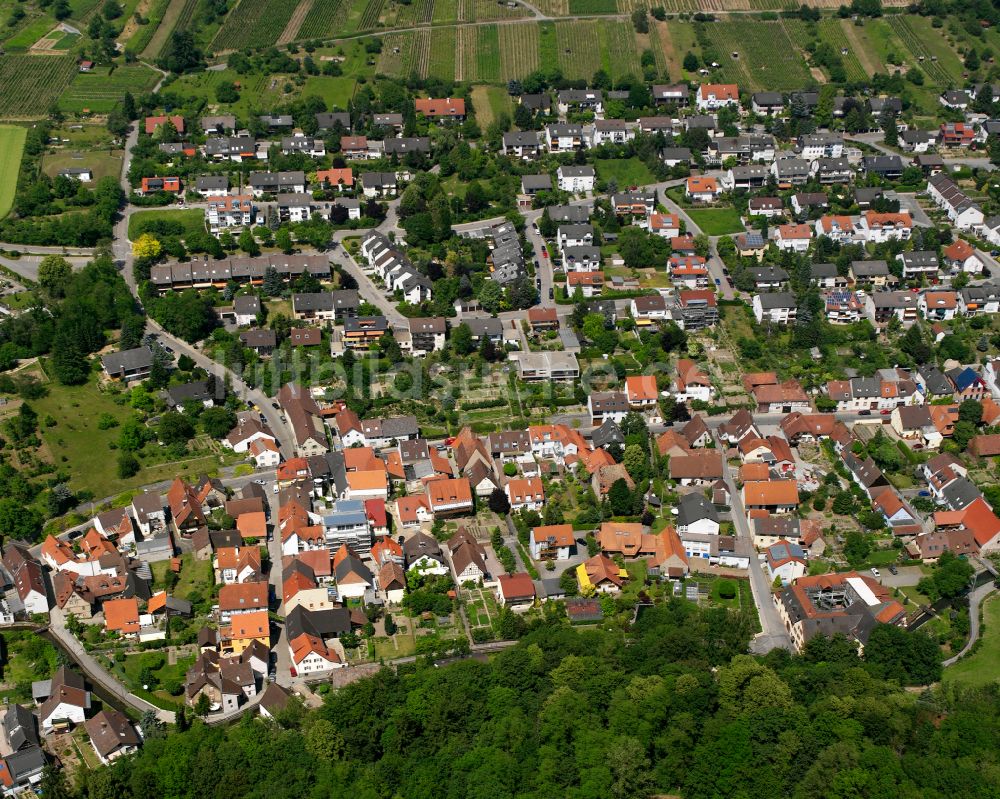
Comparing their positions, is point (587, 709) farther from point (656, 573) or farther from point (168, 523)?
point (168, 523)

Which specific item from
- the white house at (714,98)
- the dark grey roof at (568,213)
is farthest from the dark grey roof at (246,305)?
the white house at (714,98)

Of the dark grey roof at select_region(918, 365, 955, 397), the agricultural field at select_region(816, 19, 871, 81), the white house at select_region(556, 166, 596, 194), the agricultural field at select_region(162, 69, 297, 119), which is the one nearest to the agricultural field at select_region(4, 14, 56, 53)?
the agricultural field at select_region(162, 69, 297, 119)

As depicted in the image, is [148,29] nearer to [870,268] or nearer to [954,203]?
[870,268]

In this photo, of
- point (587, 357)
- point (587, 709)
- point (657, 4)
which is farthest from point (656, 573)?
point (657, 4)

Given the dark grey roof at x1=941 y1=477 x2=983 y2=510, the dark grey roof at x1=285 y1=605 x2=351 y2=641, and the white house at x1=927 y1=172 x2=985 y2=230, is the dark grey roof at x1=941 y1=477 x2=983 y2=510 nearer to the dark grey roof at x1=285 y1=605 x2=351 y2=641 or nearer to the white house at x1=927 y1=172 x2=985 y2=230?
the dark grey roof at x1=285 y1=605 x2=351 y2=641

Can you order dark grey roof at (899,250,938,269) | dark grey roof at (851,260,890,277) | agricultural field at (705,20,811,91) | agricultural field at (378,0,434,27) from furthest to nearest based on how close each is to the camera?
agricultural field at (378,0,434,27) < agricultural field at (705,20,811,91) < dark grey roof at (899,250,938,269) < dark grey roof at (851,260,890,277)

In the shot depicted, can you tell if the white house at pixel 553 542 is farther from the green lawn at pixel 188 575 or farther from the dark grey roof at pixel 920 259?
the dark grey roof at pixel 920 259

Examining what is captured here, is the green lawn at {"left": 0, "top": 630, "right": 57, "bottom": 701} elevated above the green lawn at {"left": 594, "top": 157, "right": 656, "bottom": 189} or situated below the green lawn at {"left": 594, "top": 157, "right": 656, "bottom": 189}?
below

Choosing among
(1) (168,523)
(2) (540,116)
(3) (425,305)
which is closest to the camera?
(1) (168,523)
